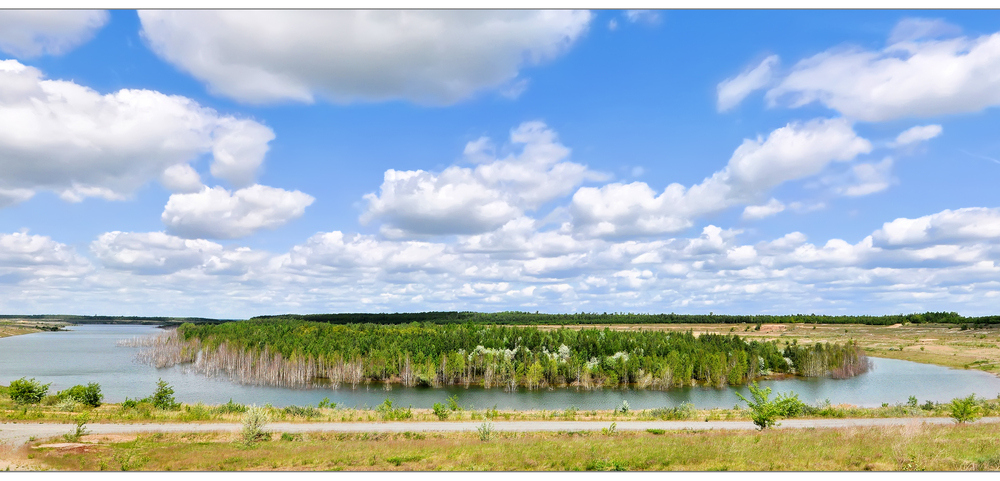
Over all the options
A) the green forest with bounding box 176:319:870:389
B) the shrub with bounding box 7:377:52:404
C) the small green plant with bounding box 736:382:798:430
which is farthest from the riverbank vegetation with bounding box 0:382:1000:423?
the green forest with bounding box 176:319:870:389

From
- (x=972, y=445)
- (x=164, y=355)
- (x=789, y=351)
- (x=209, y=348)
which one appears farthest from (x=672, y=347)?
(x=164, y=355)

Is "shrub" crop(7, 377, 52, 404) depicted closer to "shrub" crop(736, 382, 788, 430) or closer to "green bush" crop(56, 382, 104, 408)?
"green bush" crop(56, 382, 104, 408)

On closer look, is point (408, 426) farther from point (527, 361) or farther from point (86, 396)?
point (527, 361)

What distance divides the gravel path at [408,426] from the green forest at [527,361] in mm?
52914

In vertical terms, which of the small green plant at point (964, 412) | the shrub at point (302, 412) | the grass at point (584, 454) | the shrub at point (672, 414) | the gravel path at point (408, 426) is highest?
the grass at point (584, 454)

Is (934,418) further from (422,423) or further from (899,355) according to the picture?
(899,355)

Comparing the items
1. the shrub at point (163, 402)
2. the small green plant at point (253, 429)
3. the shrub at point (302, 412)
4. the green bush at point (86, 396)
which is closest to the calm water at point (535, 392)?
the shrub at point (163, 402)

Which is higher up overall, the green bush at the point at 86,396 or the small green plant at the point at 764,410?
the small green plant at the point at 764,410

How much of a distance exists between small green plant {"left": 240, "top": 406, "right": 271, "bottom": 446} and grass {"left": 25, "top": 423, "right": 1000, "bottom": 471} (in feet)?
2.88

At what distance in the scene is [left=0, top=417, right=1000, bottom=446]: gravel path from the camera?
38491 mm

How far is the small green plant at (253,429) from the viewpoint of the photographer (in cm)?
3331

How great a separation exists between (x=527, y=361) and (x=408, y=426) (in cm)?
6843

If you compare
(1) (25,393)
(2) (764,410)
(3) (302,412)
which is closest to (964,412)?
(2) (764,410)

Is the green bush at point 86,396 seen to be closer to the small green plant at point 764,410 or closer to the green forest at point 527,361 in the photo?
the green forest at point 527,361
